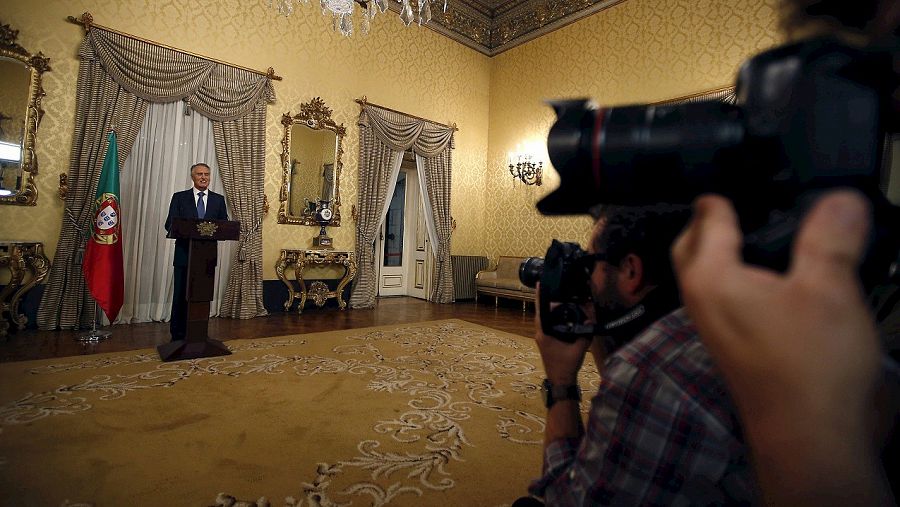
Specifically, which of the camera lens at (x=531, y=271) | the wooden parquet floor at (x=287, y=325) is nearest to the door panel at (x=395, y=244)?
the wooden parquet floor at (x=287, y=325)

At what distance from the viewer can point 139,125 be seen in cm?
377

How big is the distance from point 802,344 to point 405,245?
22.1 ft

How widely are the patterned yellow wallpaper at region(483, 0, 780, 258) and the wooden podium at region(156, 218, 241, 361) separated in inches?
112

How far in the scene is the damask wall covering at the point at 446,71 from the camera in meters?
3.47

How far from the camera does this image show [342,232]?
5.12 metres

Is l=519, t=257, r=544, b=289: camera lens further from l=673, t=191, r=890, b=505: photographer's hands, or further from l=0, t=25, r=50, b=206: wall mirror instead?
l=0, t=25, r=50, b=206: wall mirror

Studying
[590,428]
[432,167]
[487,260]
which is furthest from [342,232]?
[590,428]

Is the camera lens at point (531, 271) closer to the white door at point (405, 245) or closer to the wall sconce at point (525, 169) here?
the wall sconce at point (525, 169)

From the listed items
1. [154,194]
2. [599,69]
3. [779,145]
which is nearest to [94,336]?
[154,194]

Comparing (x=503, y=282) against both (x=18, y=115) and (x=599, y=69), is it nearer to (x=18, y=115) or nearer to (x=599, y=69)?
(x=599, y=69)

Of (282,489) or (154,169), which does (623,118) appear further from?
(154,169)

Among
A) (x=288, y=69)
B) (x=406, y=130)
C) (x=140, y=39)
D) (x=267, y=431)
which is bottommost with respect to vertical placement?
(x=267, y=431)

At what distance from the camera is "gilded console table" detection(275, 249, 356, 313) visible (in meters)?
4.59

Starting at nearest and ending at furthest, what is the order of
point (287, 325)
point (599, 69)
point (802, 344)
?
point (802, 344) < point (287, 325) < point (599, 69)
